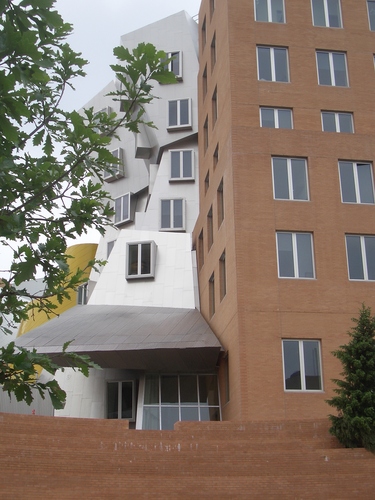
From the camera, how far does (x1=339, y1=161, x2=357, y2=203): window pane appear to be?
28.3 metres

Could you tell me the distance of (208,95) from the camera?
35.8m

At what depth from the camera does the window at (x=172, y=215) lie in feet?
143

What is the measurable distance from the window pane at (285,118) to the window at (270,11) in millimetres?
4405

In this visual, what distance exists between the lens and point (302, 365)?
25.1 meters

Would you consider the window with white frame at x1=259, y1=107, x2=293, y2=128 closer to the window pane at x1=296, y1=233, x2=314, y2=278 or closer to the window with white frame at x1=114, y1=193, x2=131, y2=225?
the window pane at x1=296, y1=233, x2=314, y2=278

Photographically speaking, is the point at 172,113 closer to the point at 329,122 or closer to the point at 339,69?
the point at 339,69

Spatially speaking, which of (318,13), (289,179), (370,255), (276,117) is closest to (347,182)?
(289,179)

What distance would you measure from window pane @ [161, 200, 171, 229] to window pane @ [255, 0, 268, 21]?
50.5 ft

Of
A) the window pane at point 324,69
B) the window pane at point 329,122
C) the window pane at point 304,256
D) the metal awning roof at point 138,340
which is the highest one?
the window pane at point 324,69

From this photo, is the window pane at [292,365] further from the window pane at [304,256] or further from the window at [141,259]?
the window at [141,259]

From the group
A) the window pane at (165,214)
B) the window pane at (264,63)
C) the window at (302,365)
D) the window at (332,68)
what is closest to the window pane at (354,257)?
the window at (302,365)

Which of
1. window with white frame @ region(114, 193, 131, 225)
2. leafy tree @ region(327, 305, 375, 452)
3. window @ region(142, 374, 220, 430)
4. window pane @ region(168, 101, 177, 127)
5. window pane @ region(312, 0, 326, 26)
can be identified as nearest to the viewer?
leafy tree @ region(327, 305, 375, 452)

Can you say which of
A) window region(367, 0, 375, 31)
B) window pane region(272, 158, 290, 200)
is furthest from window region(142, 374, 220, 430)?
window region(367, 0, 375, 31)

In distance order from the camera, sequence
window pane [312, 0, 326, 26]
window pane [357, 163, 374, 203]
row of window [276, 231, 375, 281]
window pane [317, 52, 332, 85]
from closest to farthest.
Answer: row of window [276, 231, 375, 281]
window pane [357, 163, 374, 203]
window pane [317, 52, 332, 85]
window pane [312, 0, 326, 26]
